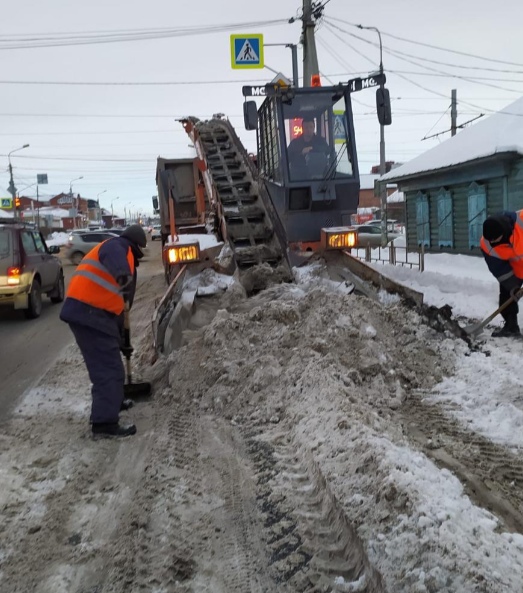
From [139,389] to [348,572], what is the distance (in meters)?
3.21

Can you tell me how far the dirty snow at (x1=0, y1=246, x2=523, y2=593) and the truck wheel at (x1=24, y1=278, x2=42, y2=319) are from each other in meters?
3.73

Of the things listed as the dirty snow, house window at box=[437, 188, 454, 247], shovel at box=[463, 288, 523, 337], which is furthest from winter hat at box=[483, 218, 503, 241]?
house window at box=[437, 188, 454, 247]

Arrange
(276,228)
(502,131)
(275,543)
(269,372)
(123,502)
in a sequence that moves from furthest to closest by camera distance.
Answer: (502,131) < (276,228) < (269,372) < (123,502) < (275,543)

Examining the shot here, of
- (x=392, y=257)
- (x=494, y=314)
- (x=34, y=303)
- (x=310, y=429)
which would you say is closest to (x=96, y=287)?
(x=310, y=429)

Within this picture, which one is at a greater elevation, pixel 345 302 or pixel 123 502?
pixel 345 302

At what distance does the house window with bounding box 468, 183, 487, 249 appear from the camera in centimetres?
1806

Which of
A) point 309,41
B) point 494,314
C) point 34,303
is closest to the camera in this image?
point 494,314

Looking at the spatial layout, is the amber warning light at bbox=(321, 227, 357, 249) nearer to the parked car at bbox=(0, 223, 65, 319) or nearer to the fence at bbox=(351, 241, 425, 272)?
the fence at bbox=(351, 241, 425, 272)

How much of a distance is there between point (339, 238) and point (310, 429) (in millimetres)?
4487

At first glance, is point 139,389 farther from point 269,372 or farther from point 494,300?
point 494,300

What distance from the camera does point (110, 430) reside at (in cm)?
459

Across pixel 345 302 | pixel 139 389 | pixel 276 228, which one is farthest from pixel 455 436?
pixel 276 228

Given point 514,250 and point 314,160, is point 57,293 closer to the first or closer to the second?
point 314,160

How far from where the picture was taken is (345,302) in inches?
248
